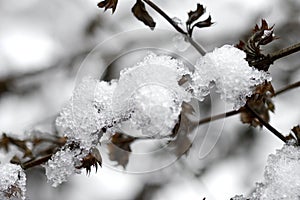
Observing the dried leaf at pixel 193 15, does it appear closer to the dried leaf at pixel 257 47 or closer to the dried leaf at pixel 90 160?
the dried leaf at pixel 257 47

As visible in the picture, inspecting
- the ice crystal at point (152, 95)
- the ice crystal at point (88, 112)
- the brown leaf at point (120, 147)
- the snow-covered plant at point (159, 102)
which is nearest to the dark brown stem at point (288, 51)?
the snow-covered plant at point (159, 102)

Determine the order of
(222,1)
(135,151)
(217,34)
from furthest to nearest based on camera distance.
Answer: (222,1) → (217,34) → (135,151)

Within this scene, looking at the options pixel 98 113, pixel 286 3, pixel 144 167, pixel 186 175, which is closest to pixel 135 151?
pixel 144 167

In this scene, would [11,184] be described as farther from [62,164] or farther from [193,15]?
[193,15]

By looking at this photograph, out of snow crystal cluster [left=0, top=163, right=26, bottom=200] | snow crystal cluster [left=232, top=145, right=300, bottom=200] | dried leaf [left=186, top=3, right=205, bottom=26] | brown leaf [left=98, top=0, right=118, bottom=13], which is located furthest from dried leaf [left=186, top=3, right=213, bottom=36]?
snow crystal cluster [left=0, top=163, right=26, bottom=200]

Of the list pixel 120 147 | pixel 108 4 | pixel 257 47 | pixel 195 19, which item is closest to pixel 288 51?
pixel 257 47

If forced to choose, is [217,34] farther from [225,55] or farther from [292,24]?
[225,55]
